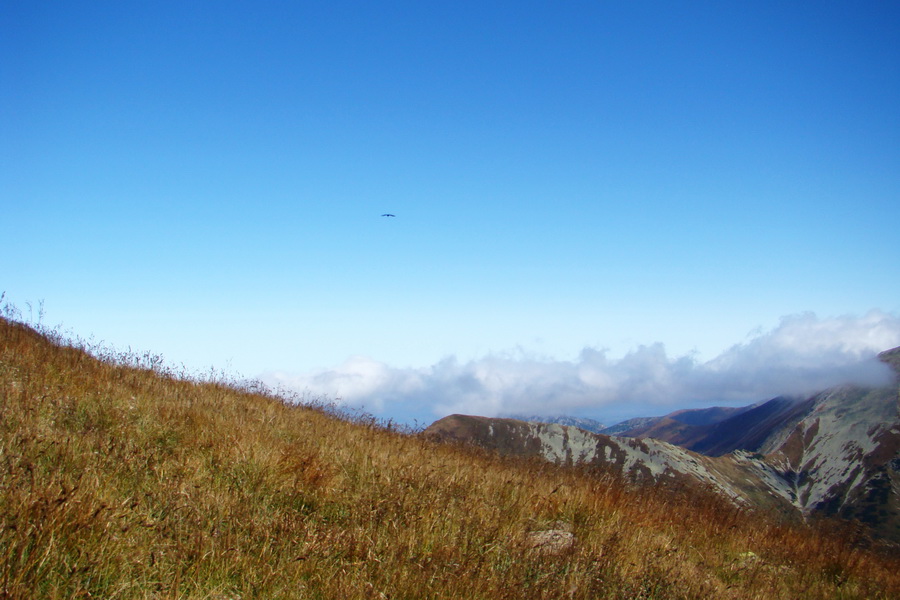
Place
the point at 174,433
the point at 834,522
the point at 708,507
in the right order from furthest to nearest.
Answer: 1. the point at 834,522
2. the point at 708,507
3. the point at 174,433

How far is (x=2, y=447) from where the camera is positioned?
12.3ft

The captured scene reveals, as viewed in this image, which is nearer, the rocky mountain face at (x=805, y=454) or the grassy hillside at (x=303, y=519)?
the grassy hillside at (x=303, y=519)

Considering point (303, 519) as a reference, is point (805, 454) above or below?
below

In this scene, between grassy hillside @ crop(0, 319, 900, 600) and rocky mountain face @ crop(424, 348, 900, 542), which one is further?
rocky mountain face @ crop(424, 348, 900, 542)

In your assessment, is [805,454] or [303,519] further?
[805,454]

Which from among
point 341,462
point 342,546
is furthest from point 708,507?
point 342,546

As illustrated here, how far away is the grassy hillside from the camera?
10.2 feet

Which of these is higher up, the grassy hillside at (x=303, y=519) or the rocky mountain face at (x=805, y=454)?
the grassy hillside at (x=303, y=519)

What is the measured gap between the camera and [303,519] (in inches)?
175

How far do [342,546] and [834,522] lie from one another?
9540 millimetres

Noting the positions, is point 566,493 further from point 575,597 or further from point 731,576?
point 575,597

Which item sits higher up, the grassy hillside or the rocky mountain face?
the grassy hillside

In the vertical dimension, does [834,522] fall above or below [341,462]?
below

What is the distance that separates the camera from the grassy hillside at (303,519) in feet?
10.2
